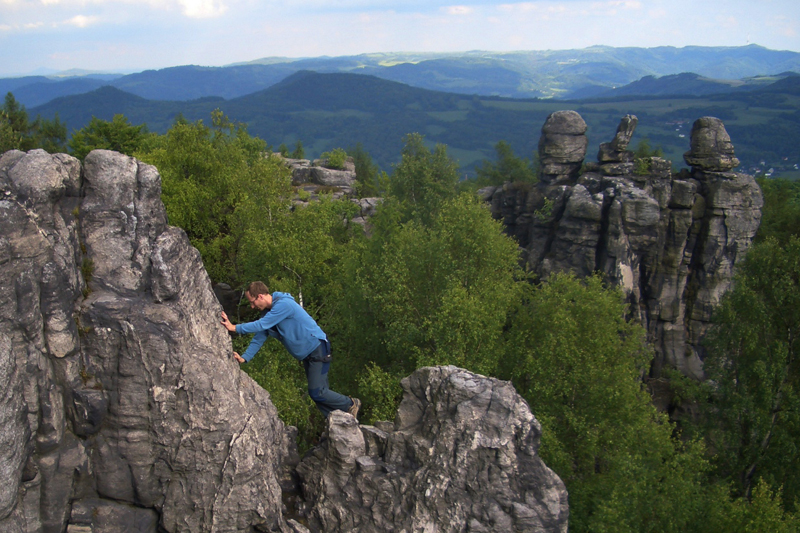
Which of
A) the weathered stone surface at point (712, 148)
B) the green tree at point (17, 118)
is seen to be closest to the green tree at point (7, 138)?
the green tree at point (17, 118)

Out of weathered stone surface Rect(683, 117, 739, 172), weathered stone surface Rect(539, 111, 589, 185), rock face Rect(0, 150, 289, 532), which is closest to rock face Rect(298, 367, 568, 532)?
rock face Rect(0, 150, 289, 532)

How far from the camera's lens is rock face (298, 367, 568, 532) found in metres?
13.2

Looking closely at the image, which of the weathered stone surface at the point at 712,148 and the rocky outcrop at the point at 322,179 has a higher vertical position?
the weathered stone surface at the point at 712,148

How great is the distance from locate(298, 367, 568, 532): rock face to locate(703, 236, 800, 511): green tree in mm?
24429

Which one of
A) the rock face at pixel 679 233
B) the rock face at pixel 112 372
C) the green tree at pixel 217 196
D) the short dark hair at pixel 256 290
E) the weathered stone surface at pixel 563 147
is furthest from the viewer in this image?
the weathered stone surface at pixel 563 147


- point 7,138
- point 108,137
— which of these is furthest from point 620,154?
point 7,138

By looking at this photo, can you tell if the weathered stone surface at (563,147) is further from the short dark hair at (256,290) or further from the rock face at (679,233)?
the short dark hair at (256,290)

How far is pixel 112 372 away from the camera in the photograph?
39.2 ft

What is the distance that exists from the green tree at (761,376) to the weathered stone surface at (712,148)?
2304 centimetres

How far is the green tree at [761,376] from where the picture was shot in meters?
30.8

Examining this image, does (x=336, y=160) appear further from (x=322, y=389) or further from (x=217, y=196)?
(x=322, y=389)

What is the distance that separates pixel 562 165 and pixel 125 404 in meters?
53.0

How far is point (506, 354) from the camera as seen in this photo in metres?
30.0

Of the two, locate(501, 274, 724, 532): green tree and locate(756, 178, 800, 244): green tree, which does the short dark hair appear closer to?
locate(501, 274, 724, 532): green tree
